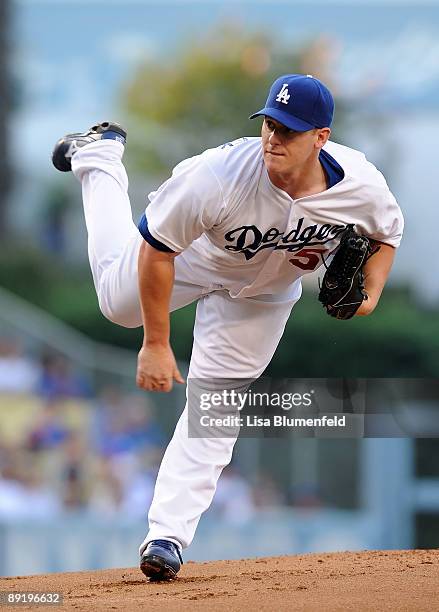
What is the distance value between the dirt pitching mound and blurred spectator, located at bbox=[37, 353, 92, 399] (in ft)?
18.4

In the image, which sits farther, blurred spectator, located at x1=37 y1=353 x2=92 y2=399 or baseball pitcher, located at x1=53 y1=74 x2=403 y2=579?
blurred spectator, located at x1=37 y1=353 x2=92 y2=399

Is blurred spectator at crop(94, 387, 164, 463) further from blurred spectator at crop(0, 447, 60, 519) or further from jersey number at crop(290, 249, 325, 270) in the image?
jersey number at crop(290, 249, 325, 270)

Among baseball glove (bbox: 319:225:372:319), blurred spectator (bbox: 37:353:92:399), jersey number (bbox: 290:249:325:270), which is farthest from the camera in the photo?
blurred spectator (bbox: 37:353:92:399)

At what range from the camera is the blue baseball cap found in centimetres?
389

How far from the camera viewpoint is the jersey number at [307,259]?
4.34 m

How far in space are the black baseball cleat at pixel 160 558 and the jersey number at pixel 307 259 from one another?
3.68ft

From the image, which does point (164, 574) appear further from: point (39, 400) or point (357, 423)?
point (39, 400)

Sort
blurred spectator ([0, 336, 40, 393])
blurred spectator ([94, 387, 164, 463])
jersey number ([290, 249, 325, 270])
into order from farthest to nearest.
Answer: blurred spectator ([0, 336, 40, 393])
blurred spectator ([94, 387, 164, 463])
jersey number ([290, 249, 325, 270])

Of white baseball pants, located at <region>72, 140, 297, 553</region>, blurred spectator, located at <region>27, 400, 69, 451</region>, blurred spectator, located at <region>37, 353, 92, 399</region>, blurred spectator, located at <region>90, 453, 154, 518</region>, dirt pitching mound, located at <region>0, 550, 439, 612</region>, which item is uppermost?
blurred spectator, located at <region>37, 353, 92, 399</region>

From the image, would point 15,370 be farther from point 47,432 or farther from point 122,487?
point 122,487

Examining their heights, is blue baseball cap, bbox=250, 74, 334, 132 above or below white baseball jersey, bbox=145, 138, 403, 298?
above

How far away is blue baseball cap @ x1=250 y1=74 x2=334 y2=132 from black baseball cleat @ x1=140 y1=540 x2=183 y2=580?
156cm

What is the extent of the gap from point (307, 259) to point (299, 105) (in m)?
0.69

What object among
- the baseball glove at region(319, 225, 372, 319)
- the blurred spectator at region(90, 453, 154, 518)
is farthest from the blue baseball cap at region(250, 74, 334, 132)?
the blurred spectator at region(90, 453, 154, 518)
